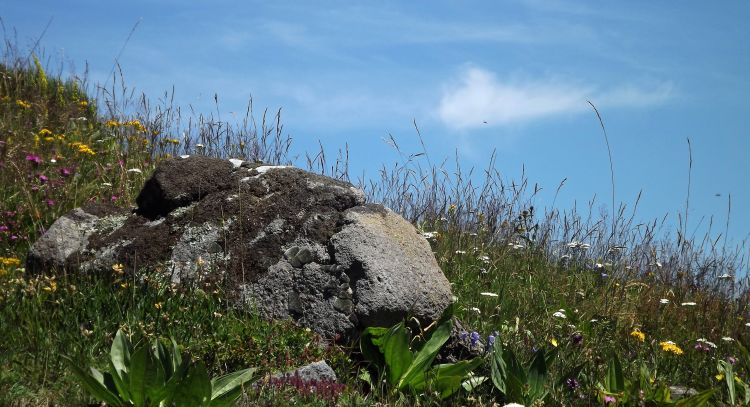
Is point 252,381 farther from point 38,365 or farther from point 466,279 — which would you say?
point 466,279

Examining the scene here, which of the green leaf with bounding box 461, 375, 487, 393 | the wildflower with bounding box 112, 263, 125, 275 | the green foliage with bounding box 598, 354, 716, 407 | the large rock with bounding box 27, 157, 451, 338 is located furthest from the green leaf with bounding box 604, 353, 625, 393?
the wildflower with bounding box 112, 263, 125, 275

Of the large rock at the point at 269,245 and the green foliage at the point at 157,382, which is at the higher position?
the large rock at the point at 269,245

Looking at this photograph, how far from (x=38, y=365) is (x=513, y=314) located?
12.3 ft

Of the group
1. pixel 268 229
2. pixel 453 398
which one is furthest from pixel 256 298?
pixel 453 398

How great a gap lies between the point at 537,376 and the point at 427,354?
2.10 ft

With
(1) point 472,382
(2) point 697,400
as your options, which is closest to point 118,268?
(1) point 472,382

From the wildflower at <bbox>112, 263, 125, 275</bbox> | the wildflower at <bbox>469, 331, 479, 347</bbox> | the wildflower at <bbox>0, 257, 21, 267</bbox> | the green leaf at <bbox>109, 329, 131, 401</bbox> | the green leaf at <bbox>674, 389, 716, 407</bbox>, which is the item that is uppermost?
the wildflower at <bbox>0, 257, 21, 267</bbox>

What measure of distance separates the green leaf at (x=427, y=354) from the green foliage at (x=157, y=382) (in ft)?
3.60

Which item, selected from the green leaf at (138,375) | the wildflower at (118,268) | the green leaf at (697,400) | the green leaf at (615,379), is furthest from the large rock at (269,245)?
the green leaf at (697,400)

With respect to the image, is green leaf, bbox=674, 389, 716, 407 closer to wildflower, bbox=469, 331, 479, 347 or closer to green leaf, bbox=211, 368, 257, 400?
wildflower, bbox=469, 331, 479, 347

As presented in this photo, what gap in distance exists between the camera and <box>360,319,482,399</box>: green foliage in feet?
14.1

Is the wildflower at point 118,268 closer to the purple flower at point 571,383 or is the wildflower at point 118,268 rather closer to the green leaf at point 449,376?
the green leaf at point 449,376

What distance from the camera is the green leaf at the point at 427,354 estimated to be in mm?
4363

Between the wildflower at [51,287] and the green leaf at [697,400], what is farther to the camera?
the wildflower at [51,287]
